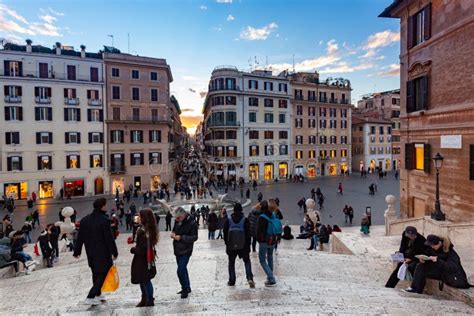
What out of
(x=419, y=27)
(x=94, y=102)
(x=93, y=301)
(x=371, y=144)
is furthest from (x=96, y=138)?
(x=371, y=144)

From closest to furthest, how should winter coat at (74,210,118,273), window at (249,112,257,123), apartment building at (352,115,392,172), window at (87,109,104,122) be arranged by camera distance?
winter coat at (74,210,118,273) → window at (87,109,104,122) → window at (249,112,257,123) → apartment building at (352,115,392,172)

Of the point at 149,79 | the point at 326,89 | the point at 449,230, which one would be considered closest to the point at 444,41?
the point at 449,230

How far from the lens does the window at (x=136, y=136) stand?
37.5m

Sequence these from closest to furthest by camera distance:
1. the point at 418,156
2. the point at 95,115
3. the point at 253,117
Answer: the point at 418,156 → the point at 95,115 → the point at 253,117

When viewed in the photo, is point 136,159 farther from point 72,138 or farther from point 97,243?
point 97,243

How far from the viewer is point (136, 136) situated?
37688 millimetres

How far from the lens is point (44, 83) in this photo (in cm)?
3341

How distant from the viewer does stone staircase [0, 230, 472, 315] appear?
491 cm

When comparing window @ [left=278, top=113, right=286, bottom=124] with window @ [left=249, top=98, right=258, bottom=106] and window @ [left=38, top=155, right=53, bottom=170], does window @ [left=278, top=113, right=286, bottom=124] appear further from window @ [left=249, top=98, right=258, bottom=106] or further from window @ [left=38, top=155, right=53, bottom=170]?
window @ [left=38, top=155, right=53, bottom=170]

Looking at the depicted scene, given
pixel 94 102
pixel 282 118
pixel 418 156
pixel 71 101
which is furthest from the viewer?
pixel 282 118

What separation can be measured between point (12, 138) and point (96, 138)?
8144 mm

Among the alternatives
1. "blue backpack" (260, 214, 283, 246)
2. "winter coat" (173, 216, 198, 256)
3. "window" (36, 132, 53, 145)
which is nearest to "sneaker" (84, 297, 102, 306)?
"winter coat" (173, 216, 198, 256)

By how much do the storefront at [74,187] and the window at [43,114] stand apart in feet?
24.2

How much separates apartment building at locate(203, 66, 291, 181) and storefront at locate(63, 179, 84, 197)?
18.3 m
